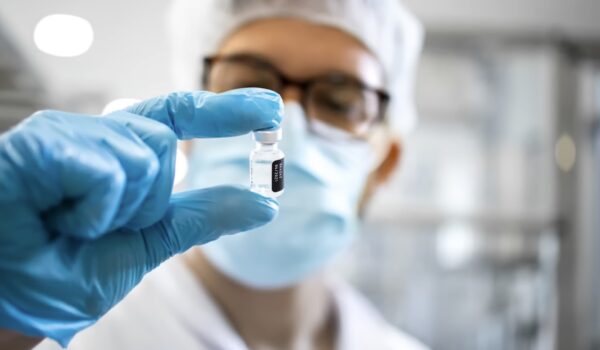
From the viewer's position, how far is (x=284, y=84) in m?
1.02

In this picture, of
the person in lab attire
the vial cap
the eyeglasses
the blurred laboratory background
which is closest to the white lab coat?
the person in lab attire

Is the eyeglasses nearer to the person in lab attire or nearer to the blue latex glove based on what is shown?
the person in lab attire

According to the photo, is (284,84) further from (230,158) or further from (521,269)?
(521,269)

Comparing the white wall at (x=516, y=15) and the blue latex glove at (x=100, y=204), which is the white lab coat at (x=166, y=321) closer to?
the blue latex glove at (x=100, y=204)

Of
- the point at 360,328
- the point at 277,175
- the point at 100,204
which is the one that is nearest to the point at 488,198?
the point at 360,328

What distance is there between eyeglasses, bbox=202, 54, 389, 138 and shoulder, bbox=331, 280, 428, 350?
1.32ft

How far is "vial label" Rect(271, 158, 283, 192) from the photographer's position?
62cm

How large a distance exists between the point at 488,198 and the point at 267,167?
2.07 meters

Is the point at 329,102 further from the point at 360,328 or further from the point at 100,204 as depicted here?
the point at 100,204

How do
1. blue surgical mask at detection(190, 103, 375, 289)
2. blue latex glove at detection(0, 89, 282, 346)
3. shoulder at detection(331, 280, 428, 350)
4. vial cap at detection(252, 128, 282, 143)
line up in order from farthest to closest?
shoulder at detection(331, 280, 428, 350) → blue surgical mask at detection(190, 103, 375, 289) → vial cap at detection(252, 128, 282, 143) → blue latex glove at detection(0, 89, 282, 346)

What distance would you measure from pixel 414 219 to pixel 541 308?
2.25 feet

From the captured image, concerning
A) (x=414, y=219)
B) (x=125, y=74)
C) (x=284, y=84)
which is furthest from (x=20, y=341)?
(x=414, y=219)

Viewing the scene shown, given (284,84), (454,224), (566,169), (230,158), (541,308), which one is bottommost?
A: (541,308)

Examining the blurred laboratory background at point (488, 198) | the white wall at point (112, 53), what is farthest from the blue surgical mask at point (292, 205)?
the blurred laboratory background at point (488, 198)
